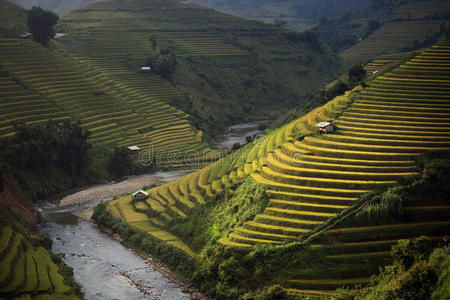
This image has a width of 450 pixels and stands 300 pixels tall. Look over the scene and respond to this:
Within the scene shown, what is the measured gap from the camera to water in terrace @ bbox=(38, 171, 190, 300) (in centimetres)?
4056

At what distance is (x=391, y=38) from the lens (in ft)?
430

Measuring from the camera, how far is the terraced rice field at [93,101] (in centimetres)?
7306

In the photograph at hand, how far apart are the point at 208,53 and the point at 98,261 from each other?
250 feet

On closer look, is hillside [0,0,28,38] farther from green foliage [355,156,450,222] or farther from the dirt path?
green foliage [355,156,450,222]

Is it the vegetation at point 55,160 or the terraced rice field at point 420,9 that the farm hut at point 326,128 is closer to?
the vegetation at point 55,160

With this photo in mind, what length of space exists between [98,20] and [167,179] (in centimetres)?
5814

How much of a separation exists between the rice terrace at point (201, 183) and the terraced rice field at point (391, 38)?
143ft

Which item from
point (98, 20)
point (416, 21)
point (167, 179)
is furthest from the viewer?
point (416, 21)

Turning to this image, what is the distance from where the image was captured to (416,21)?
134 m

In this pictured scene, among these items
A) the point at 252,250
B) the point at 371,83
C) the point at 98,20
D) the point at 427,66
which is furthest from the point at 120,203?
the point at 98,20

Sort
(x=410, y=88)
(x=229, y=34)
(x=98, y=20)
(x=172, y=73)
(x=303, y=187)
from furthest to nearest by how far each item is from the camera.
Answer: (x=229, y=34)
(x=98, y=20)
(x=172, y=73)
(x=410, y=88)
(x=303, y=187)

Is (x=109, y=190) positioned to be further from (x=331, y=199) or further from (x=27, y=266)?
(x=331, y=199)

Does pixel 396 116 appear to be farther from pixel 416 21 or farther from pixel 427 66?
pixel 416 21

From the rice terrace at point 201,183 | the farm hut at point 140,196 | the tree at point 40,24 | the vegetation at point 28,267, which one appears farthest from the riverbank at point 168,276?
the tree at point 40,24
